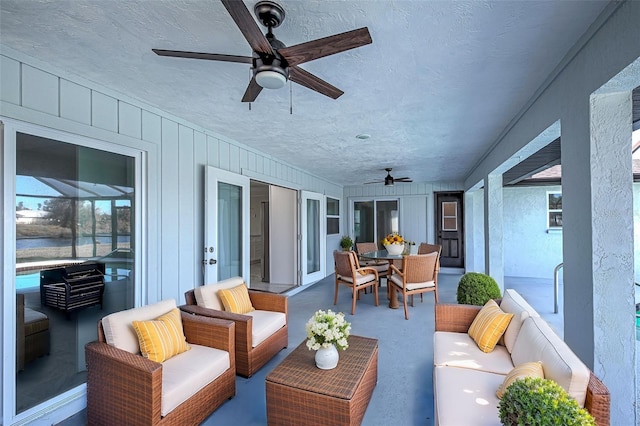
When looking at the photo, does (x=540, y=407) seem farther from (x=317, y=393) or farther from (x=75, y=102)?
(x=75, y=102)

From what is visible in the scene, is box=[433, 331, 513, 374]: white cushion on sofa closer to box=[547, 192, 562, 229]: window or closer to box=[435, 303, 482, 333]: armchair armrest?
box=[435, 303, 482, 333]: armchair armrest

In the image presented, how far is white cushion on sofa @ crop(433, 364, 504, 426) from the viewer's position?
4.89 ft

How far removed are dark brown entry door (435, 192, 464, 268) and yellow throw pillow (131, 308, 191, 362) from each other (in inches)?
285

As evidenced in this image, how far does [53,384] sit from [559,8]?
4.01 metres

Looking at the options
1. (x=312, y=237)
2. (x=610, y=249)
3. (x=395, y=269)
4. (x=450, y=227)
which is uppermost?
(x=610, y=249)

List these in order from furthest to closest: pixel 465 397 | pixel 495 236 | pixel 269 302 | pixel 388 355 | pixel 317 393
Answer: pixel 495 236, pixel 269 302, pixel 388 355, pixel 317 393, pixel 465 397

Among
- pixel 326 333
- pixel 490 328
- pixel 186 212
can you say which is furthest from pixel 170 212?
pixel 490 328

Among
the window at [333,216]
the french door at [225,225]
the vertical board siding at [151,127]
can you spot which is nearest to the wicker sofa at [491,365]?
the french door at [225,225]

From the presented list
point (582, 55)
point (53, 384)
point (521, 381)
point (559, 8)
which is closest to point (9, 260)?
point (53, 384)

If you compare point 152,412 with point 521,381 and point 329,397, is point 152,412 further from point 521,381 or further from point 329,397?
point 521,381

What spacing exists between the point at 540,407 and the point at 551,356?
479 millimetres

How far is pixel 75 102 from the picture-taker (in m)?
2.34

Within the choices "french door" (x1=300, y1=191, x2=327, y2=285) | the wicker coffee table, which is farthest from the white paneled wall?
"french door" (x1=300, y1=191, x2=327, y2=285)

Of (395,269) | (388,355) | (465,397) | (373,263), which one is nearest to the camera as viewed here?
(465,397)
